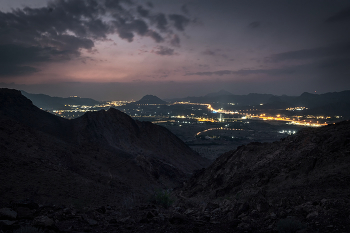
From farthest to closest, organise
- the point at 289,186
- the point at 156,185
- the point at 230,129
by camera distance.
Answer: the point at 230,129 → the point at 156,185 → the point at 289,186

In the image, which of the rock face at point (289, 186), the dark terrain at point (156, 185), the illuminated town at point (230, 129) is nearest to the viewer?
the rock face at point (289, 186)

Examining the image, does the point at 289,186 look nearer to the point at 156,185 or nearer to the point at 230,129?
the point at 156,185

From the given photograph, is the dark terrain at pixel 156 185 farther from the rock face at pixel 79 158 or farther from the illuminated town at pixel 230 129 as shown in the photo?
the illuminated town at pixel 230 129

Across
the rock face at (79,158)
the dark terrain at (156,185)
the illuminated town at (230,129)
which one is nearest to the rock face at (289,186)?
the dark terrain at (156,185)

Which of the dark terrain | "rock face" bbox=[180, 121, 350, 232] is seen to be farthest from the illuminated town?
"rock face" bbox=[180, 121, 350, 232]

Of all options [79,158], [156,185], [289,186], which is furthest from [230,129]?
[289,186]
